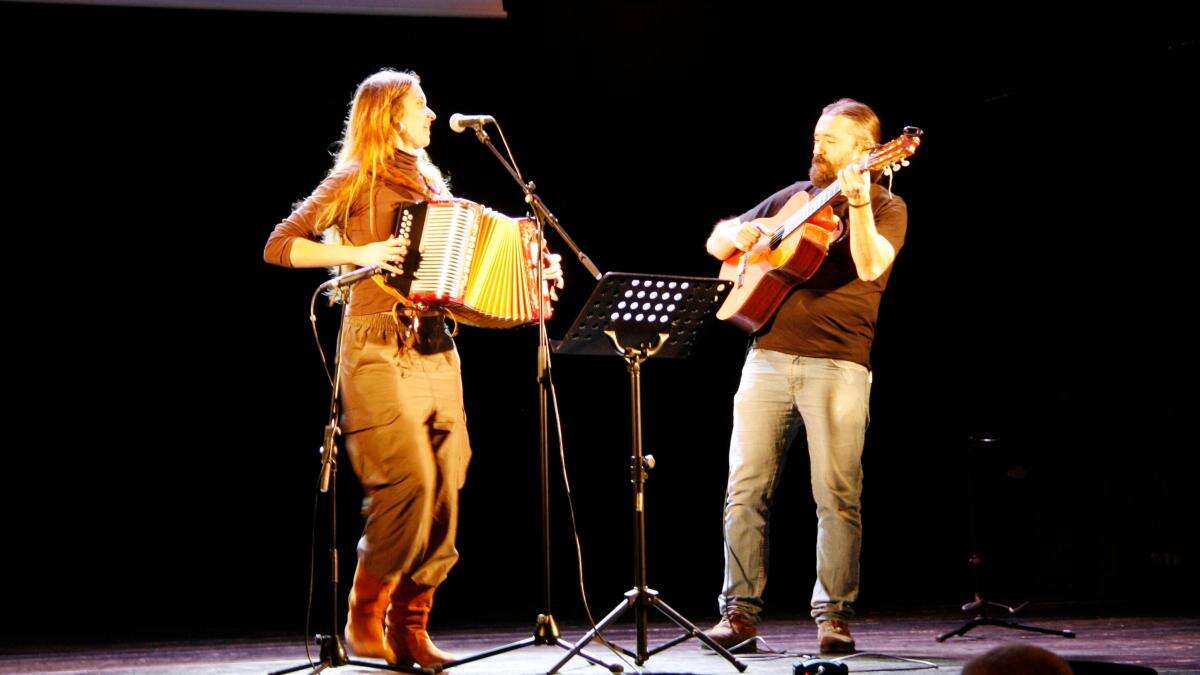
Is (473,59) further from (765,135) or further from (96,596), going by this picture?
(96,596)

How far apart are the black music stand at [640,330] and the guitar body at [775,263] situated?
1.34 feet

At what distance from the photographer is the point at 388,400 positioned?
3803mm

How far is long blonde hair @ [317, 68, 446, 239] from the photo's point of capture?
12.7 feet

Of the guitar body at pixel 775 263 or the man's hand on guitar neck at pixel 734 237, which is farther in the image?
the man's hand on guitar neck at pixel 734 237

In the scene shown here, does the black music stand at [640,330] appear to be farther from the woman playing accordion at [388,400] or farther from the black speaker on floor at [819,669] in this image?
the black speaker on floor at [819,669]

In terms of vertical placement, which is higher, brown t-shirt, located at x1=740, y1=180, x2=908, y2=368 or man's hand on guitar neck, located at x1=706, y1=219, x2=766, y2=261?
man's hand on guitar neck, located at x1=706, y1=219, x2=766, y2=261

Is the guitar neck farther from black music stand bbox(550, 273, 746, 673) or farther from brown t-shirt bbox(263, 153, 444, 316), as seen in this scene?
brown t-shirt bbox(263, 153, 444, 316)

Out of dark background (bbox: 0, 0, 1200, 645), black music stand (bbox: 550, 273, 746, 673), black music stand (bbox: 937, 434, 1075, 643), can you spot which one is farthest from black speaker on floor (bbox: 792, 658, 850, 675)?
dark background (bbox: 0, 0, 1200, 645)

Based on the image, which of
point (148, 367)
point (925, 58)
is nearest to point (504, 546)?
point (148, 367)

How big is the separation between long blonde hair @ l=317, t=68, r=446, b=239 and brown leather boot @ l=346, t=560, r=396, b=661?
1075mm

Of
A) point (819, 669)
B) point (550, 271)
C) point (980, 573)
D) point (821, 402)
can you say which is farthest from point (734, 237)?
point (819, 669)

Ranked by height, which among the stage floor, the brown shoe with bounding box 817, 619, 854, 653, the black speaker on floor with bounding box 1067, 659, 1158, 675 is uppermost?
the black speaker on floor with bounding box 1067, 659, 1158, 675

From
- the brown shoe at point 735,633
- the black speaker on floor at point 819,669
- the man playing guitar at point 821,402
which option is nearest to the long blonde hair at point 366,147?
the man playing guitar at point 821,402

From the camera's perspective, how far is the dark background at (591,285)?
598cm
